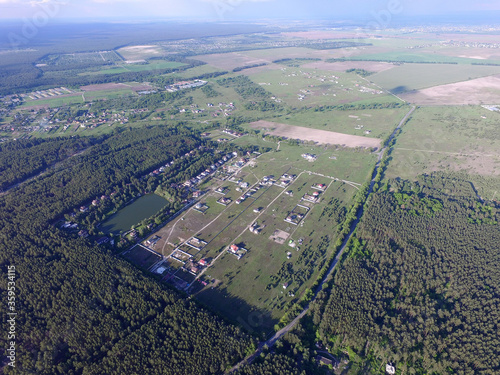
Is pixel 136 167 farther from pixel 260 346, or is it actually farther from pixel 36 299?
pixel 260 346

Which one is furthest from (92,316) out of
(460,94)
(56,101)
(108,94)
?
(460,94)

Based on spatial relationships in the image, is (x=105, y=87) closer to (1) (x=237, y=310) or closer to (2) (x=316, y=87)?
(2) (x=316, y=87)

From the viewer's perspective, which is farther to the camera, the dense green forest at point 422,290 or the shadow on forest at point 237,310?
the shadow on forest at point 237,310

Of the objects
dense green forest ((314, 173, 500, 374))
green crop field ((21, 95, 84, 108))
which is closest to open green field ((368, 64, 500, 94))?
dense green forest ((314, 173, 500, 374))

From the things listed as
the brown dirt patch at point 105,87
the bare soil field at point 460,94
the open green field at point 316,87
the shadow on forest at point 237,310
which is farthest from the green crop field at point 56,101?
the bare soil field at point 460,94

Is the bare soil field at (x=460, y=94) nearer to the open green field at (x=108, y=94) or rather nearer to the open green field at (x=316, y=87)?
the open green field at (x=316, y=87)

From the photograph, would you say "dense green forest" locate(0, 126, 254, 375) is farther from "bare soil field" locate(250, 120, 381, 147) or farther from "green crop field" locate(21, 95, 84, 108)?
"green crop field" locate(21, 95, 84, 108)
